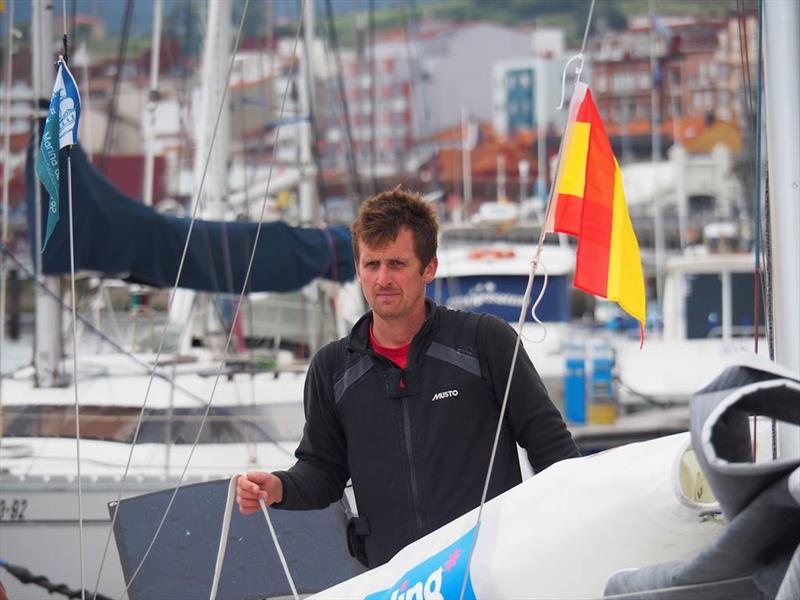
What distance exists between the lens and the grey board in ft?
13.1

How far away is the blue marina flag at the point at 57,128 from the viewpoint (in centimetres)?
406

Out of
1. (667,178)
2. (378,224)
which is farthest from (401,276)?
(667,178)

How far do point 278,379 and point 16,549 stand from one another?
2.88 meters

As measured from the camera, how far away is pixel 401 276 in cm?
320

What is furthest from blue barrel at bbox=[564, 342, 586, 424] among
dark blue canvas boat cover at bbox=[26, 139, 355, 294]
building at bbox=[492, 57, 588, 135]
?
building at bbox=[492, 57, 588, 135]

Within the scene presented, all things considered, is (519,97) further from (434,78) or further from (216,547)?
(216,547)

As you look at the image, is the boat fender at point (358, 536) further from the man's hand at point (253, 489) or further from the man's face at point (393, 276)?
the man's face at point (393, 276)

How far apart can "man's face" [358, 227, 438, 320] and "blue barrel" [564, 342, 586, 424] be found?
1119cm

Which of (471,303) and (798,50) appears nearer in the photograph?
(798,50)

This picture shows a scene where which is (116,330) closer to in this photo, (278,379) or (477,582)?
(278,379)

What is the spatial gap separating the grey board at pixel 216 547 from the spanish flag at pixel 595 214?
1026mm

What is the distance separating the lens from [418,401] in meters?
3.23

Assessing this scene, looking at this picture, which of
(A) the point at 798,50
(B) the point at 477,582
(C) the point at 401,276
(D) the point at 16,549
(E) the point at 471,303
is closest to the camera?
(B) the point at 477,582

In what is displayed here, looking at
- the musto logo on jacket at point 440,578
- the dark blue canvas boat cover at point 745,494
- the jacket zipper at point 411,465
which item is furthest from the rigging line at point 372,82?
the dark blue canvas boat cover at point 745,494
